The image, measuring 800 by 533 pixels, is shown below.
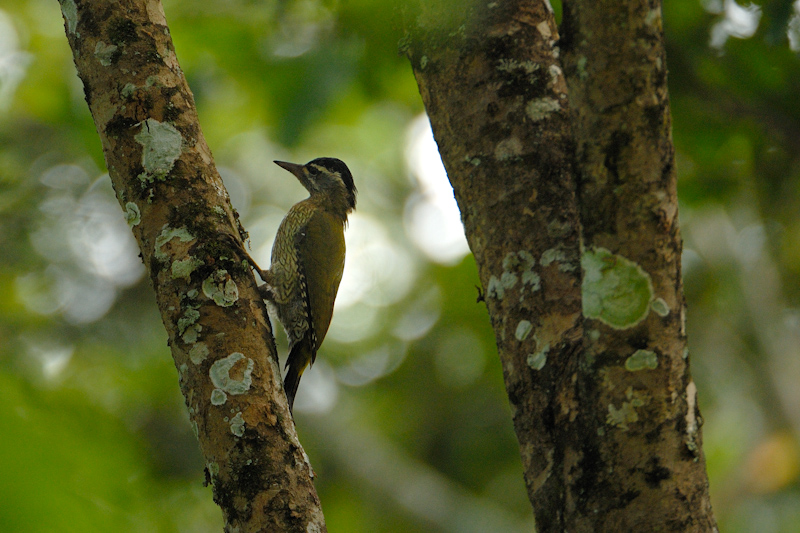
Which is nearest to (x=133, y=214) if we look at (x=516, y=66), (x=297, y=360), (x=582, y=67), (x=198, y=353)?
(x=198, y=353)

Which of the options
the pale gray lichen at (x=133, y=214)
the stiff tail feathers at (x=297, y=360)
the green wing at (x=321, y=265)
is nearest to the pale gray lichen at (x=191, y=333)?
the pale gray lichen at (x=133, y=214)

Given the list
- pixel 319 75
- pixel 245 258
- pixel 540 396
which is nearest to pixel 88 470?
pixel 540 396

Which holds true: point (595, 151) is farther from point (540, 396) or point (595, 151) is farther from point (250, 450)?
point (250, 450)

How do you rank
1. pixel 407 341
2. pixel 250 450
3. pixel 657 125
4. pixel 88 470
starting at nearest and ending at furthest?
pixel 88 470, pixel 657 125, pixel 250 450, pixel 407 341

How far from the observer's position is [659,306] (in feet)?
5.39

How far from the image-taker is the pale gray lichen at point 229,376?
202 cm

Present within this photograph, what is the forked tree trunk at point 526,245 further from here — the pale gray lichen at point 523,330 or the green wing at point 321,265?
the green wing at point 321,265

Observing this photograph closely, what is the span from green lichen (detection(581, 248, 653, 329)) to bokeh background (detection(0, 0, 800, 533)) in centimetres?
104

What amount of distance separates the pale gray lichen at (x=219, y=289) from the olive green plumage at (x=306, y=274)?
230 cm

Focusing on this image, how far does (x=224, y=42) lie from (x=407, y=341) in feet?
25.9

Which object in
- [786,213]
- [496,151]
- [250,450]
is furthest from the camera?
[786,213]

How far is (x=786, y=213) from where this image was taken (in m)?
Answer: 6.22

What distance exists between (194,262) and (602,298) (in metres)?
1.22

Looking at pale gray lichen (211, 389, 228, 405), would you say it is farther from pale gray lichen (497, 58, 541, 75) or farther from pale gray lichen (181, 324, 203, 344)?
pale gray lichen (497, 58, 541, 75)
